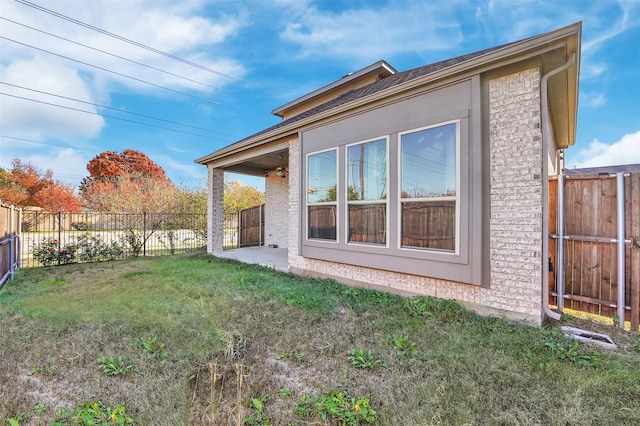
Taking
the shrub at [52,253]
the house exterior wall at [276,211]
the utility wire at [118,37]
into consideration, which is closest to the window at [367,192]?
the house exterior wall at [276,211]

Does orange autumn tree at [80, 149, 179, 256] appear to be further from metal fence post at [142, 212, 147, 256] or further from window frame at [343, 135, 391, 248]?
window frame at [343, 135, 391, 248]

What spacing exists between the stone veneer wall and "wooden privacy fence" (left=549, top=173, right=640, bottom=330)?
100cm

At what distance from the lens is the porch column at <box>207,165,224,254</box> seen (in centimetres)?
975

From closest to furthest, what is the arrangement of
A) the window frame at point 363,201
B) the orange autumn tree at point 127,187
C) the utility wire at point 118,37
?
the window frame at point 363,201 < the utility wire at point 118,37 < the orange autumn tree at point 127,187

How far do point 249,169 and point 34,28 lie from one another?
900cm

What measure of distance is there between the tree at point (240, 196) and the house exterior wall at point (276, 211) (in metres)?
7.49

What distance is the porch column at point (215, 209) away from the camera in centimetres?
975

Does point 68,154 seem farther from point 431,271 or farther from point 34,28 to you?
point 431,271

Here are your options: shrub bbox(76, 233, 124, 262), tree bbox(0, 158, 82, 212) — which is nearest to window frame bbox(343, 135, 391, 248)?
shrub bbox(76, 233, 124, 262)

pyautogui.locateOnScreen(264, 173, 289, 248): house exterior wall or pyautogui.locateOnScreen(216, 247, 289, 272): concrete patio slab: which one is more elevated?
pyautogui.locateOnScreen(264, 173, 289, 248): house exterior wall

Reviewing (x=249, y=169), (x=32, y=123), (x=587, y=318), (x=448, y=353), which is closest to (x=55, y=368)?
(x=448, y=353)

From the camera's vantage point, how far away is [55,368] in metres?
2.79

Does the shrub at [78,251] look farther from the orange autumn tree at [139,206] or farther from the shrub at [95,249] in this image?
the orange autumn tree at [139,206]

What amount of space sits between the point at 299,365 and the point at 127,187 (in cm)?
1856
